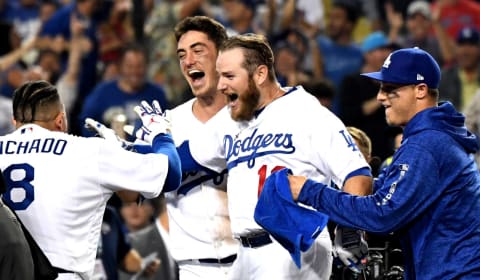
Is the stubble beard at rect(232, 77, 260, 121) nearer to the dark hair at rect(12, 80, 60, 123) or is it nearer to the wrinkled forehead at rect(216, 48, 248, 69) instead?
the wrinkled forehead at rect(216, 48, 248, 69)

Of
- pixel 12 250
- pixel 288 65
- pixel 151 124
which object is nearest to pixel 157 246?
pixel 288 65

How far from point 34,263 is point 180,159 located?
1.24m

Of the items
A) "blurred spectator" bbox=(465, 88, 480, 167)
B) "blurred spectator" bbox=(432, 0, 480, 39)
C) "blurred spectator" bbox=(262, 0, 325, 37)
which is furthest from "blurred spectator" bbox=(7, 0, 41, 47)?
"blurred spectator" bbox=(465, 88, 480, 167)

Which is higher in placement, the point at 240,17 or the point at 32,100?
the point at 240,17

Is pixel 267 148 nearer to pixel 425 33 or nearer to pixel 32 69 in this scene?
pixel 425 33

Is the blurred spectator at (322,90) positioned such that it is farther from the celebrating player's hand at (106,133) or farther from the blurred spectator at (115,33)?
the celebrating player's hand at (106,133)

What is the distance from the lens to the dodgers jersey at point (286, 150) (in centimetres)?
627

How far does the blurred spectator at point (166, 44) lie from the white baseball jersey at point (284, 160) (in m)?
5.34

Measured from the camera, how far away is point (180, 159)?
7016 millimetres

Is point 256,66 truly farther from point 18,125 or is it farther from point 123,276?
point 123,276

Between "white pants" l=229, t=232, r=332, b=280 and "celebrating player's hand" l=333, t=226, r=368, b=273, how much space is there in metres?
0.15

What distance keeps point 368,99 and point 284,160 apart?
4.55 meters

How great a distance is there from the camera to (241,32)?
11.7 meters

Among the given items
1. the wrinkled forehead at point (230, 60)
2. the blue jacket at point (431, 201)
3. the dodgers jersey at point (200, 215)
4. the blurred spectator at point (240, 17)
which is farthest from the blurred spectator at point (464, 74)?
the blue jacket at point (431, 201)
